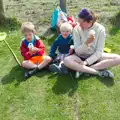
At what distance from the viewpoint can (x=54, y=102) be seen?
12.3 ft

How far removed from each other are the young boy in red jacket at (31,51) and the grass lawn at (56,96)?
6.0 inches

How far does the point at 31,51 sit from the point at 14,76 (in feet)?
1.45

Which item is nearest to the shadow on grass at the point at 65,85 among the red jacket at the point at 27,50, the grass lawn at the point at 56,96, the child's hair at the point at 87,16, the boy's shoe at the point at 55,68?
the grass lawn at the point at 56,96

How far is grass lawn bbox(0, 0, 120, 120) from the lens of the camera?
139 inches

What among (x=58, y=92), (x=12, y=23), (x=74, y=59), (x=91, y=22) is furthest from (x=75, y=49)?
(x=12, y=23)

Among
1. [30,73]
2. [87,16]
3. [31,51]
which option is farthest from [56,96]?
[87,16]

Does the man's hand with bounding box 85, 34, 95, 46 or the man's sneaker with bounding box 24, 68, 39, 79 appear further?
the man's sneaker with bounding box 24, 68, 39, 79

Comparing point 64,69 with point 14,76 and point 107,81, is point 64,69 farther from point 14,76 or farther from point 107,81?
point 14,76

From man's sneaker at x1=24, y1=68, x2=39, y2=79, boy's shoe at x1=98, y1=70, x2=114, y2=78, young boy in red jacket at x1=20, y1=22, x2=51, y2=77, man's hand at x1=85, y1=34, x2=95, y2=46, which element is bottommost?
man's sneaker at x1=24, y1=68, x2=39, y2=79

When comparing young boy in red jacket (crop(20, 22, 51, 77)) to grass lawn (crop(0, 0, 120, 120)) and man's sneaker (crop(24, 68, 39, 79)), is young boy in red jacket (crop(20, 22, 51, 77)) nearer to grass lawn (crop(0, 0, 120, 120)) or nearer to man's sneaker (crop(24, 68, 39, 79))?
man's sneaker (crop(24, 68, 39, 79))

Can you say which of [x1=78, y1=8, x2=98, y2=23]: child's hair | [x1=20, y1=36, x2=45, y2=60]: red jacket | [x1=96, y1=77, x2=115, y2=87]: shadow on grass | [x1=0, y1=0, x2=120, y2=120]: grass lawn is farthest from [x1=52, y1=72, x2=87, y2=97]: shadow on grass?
[x1=78, y1=8, x2=98, y2=23]: child's hair

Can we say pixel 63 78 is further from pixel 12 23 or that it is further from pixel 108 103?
pixel 12 23

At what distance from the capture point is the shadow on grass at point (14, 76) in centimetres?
427

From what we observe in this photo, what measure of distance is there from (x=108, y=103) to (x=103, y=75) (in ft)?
1.91
